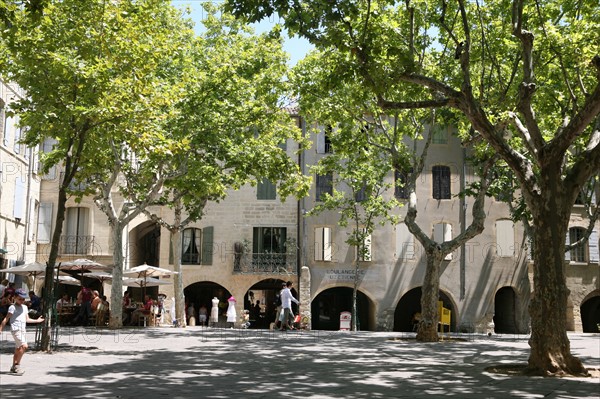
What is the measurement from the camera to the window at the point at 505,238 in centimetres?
3772

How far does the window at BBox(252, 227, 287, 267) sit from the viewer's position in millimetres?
37219

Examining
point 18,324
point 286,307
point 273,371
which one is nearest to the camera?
point 18,324

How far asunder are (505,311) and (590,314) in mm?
4948

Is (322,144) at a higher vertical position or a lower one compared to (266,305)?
higher

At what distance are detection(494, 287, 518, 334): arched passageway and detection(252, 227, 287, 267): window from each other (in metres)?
12.3

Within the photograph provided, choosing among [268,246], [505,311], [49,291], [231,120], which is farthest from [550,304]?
[505,311]

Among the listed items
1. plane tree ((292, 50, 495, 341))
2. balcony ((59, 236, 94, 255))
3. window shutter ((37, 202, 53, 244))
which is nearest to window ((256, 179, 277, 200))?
balcony ((59, 236, 94, 255))

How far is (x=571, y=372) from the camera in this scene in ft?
39.3

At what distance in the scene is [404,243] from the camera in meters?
37.4

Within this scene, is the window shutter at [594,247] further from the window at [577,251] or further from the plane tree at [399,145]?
the plane tree at [399,145]

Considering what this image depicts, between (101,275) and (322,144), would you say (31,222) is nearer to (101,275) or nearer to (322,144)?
(101,275)

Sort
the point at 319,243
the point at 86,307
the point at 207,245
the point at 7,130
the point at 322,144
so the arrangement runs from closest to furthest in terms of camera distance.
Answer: the point at 86,307
the point at 7,130
the point at 319,243
the point at 207,245
the point at 322,144

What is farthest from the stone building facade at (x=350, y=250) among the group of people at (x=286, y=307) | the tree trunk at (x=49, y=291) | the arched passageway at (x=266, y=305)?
the tree trunk at (x=49, y=291)

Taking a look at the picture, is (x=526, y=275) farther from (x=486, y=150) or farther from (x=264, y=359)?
(x=264, y=359)
